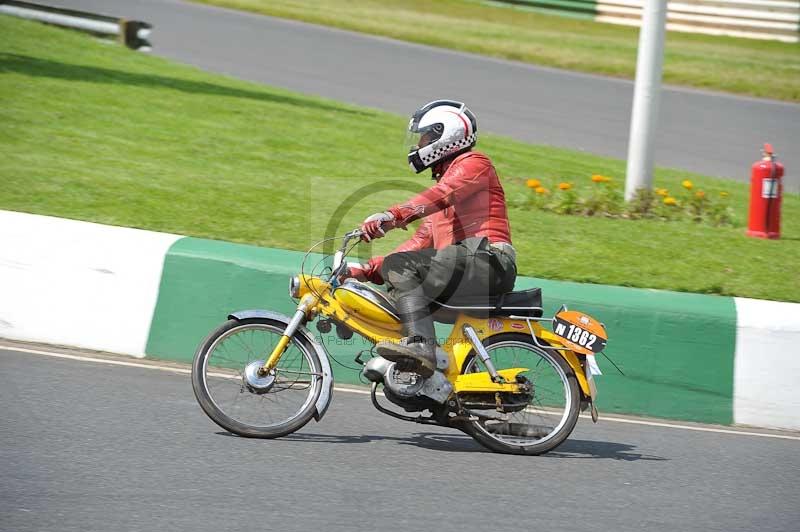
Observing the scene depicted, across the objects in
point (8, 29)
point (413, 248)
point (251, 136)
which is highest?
point (8, 29)

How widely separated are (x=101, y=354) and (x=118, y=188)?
9.41 ft

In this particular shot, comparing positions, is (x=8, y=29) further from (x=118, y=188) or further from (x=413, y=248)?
(x=413, y=248)

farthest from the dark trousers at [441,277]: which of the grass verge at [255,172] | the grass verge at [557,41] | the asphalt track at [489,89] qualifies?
the grass verge at [557,41]

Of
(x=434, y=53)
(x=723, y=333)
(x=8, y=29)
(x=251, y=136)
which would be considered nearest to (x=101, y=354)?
(x=723, y=333)

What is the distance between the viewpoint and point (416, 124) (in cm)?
662

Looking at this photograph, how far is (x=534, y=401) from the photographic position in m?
6.78

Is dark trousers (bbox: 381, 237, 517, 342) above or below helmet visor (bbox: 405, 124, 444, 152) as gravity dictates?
below

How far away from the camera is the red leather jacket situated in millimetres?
6480

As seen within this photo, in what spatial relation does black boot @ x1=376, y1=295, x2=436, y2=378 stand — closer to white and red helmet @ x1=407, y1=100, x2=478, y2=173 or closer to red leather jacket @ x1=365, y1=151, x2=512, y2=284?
red leather jacket @ x1=365, y1=151, x2=512, y2=284

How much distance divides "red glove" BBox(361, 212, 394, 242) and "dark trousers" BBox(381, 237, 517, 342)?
341 mm

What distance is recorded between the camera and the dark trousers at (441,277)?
653 centimetres

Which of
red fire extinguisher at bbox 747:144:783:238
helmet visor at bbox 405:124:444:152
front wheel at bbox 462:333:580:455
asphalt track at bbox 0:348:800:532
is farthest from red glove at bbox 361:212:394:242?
red fire extinguisher at bbox 747:144:783:238

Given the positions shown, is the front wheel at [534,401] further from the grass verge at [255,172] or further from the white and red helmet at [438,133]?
the grass verge at [255,172]

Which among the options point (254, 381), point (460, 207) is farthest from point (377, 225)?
point (254, 381)
